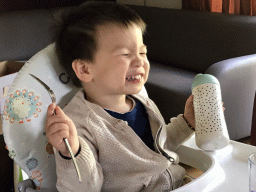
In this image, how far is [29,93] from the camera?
0.94 metres

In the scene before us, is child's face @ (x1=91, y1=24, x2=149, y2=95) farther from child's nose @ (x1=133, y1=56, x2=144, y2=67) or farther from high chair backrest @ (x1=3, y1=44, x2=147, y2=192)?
high chair backrest @ (x1=3, y1=44, x2=147, y2=192)

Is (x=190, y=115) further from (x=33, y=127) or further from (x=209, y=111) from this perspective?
(x=33, y=127)

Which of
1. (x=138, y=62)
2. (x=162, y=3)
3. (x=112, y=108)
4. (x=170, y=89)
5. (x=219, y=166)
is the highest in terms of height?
(x=138, y=62)

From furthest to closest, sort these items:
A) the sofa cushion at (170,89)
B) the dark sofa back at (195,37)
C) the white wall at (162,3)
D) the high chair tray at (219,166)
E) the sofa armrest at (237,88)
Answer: the white wall at (162,3)
the dark sofa back at (195,37)
the sofa cushion at (170,89)
the sofa armrest at (237,88)
the high chair tray at (219,166)

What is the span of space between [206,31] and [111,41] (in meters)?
1.74

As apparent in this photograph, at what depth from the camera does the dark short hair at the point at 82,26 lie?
0.97 metres

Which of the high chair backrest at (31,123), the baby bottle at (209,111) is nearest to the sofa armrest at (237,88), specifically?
the baby bottle at (209,111)

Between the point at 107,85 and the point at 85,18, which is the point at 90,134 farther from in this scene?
the point at 85,18

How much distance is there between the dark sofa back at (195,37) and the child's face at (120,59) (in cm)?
151

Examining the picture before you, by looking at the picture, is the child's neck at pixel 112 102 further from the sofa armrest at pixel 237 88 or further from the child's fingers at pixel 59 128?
the sofa armrest at pixel 237 88

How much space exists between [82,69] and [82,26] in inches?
4.2

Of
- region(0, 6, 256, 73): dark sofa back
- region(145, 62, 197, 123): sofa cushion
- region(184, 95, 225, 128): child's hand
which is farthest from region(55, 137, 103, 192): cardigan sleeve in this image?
region(0, 6, 256, 73): dark sofa back

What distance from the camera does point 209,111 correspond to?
95cm

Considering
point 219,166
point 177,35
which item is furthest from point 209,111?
point 177,35
